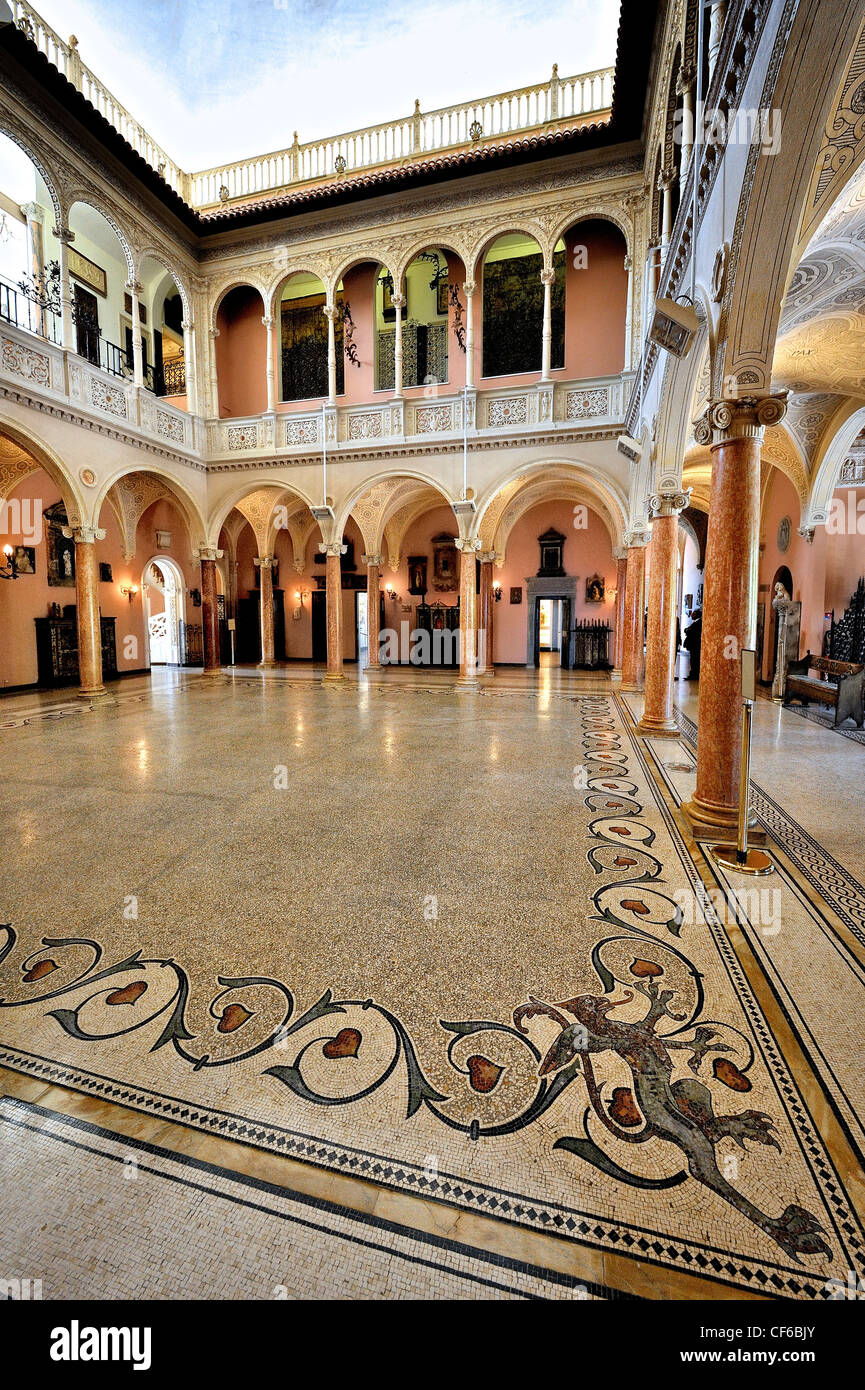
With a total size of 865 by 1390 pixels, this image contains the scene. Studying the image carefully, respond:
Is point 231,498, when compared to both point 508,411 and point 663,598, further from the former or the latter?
point 663,598

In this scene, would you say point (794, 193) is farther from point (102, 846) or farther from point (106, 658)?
point (106, 658)

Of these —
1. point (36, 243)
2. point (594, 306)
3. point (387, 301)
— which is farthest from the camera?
point (387, 301)

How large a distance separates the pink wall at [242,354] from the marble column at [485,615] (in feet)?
22.2

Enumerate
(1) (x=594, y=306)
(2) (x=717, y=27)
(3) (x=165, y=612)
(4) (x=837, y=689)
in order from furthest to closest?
(3) (x=165, y=612), (1) (x=594, y=306), (4) (x=837, y=689), (2) (x=717, y=27)

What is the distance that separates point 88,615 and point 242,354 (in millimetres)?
8526

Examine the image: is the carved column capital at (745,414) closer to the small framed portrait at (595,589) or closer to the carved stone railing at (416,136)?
the carved stone railing at (416,136)

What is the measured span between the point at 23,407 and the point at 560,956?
1118cm

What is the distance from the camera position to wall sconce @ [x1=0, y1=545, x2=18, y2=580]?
1216cm

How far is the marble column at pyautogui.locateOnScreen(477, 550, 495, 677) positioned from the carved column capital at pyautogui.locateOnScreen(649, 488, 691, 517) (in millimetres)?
7028

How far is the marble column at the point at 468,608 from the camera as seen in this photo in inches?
499

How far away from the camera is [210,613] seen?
15.2 m

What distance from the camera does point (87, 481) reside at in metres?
10.6

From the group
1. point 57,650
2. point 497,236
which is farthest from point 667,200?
point 57,650

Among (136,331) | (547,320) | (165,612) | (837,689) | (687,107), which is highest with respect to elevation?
(547,320)
